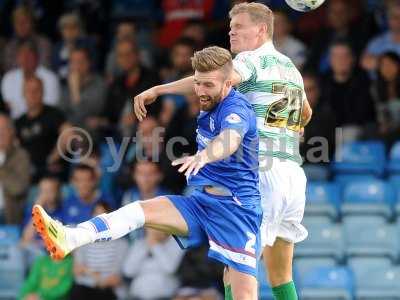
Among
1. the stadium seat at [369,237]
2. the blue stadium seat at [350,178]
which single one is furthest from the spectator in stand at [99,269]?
the blue stadium seat at [350,178]

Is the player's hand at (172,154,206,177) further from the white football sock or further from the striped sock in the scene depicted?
the striped sock

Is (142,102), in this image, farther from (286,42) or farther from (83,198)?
(286,42)

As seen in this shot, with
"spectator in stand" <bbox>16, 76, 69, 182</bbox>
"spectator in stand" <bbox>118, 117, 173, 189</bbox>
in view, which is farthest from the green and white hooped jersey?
"spectator in stand" <bbox>16, 76, 69, 182</bbox>

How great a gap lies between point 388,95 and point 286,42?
1.41 meters

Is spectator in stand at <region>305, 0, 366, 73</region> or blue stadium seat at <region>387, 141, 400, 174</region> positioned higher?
spectator in stand at <region>305, 0, 366, 73</region>

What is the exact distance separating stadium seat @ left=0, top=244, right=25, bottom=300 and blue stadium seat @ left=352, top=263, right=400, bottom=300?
3.35 m

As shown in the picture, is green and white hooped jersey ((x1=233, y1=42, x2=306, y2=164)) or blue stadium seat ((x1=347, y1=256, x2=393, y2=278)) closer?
green and white hooped jersey ((x1=233, y1=42, x2=306, y2=164))

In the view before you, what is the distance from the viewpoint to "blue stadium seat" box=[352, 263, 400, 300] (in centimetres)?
1170

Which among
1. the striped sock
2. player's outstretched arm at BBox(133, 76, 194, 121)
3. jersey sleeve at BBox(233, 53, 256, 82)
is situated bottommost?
the striped sock

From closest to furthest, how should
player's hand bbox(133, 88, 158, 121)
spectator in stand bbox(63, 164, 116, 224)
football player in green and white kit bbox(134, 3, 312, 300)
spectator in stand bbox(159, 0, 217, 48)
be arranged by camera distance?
player's hand bbox(133, 88, 158, 121) < football player in green and white kit bbox(134, 3, 312, 300) < spectator in stand bbox(63, 164, 116, 224) < spectator in stand bbox(159, 0, 217, 48)

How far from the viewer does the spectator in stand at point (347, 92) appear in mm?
13023

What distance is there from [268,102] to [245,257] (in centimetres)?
109

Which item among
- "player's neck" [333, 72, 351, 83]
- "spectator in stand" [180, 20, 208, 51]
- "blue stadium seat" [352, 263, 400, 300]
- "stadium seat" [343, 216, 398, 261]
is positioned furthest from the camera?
"spectator in stand" [180, 20, 208, 51]

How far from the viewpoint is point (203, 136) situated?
27.5ft
